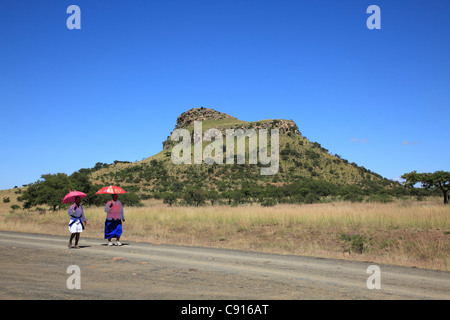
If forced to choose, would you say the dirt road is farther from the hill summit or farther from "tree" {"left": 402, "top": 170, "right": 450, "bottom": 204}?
the hill summit

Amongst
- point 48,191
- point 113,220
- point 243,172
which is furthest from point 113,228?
point 243,172

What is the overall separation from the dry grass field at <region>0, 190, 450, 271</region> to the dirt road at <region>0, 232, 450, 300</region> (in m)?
2.51

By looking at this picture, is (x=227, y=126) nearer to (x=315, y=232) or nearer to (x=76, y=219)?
(x=315, y=232)

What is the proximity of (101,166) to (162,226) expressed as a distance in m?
78.0

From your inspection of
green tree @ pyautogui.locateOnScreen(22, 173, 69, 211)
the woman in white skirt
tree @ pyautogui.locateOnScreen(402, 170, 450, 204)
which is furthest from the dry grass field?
tree @ pyautogui.locateOnScreen(402, 170, 450, 204)

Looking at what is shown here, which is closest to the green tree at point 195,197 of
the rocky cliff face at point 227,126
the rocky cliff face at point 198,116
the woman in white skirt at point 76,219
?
the woman in white skirt at point 76,219

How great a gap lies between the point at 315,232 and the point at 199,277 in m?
9.72

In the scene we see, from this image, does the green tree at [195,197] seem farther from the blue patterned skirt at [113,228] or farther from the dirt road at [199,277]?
the dirt road at [199,277]

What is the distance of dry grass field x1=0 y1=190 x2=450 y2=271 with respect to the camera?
1315 cm

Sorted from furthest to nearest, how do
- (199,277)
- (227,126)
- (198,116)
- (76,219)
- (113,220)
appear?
1. (198,116)
2. (227,126)
3. (113,220)
4. (76,219)
5. (199,277)

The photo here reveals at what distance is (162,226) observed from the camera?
2106 cm

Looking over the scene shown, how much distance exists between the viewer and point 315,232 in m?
16.9
